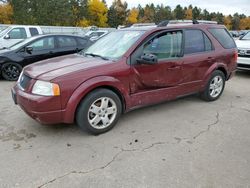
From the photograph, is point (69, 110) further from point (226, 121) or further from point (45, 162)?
point (226, 121)

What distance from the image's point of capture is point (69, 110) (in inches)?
142

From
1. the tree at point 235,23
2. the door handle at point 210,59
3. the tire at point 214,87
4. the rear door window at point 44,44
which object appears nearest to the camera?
the door handle at point 210,59

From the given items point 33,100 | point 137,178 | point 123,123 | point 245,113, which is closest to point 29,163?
point 33,100

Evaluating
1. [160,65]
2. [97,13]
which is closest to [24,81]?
[160,65]

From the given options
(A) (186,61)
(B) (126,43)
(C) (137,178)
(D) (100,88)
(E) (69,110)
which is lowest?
(C) (137,178)

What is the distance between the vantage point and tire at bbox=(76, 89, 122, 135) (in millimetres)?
3714

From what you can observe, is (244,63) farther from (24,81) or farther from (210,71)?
(24,81)

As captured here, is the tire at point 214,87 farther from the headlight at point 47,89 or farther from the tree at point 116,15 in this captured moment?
the tree at point 116,15

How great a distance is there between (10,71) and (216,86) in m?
5.66

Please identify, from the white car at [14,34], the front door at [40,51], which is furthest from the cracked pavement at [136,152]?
the white car at [14,34]

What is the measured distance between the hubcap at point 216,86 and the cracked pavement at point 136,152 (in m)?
0.72

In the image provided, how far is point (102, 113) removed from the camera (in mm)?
3898

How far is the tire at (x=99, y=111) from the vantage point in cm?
371

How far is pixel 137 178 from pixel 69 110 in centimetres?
137
